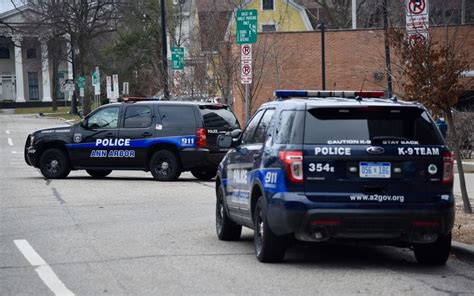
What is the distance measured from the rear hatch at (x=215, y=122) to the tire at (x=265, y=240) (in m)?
11.3

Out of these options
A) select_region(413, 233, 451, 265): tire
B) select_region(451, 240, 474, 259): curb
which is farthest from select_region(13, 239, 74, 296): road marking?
select_region(451, 240, 474, 259): curb

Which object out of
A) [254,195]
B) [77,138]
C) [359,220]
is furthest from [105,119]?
[359,220]

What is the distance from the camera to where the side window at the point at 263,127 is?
1038 cm

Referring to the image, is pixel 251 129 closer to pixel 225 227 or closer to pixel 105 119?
pixel 225 227

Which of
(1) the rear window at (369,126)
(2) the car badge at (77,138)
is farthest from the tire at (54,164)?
(1) the rear window at (369,126)

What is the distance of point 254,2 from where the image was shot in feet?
203

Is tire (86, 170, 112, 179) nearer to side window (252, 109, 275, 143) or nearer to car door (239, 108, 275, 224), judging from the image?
car door (239, 108, 275, 224)

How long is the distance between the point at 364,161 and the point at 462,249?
213 centimetres

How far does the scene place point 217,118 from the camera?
2162 cm

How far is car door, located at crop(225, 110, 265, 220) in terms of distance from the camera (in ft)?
36.0

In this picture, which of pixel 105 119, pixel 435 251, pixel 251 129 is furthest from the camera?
pixel 105 119

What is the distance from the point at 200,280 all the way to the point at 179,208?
6.81 m

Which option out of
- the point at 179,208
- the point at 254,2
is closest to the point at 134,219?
the point at 179,208

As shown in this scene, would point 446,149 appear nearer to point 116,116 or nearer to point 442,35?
point 116,116
